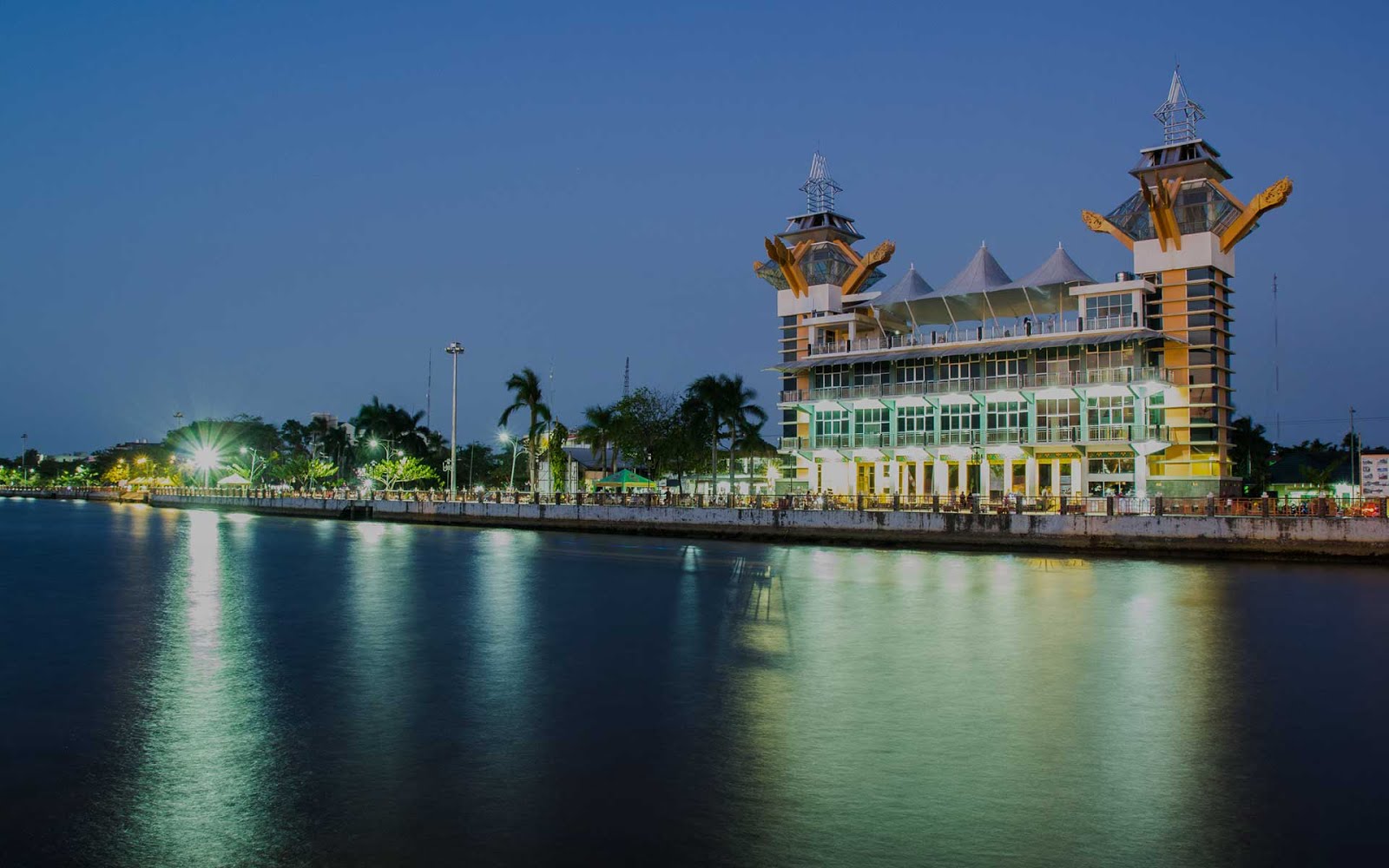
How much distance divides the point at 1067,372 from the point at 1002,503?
1989cm

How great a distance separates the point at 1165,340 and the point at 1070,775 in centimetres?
6005

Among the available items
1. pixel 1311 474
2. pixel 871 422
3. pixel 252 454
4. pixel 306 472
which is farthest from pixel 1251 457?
pixel 252 454

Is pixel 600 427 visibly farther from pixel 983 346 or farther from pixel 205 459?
pixel 205 459

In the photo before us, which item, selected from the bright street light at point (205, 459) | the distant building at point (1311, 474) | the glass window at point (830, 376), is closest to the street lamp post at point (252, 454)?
the bright street light at point (205, 459)

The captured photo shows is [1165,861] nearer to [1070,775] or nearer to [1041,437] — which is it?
[1070,775]

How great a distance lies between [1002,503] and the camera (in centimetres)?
4625

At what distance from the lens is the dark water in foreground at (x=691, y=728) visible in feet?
26.6

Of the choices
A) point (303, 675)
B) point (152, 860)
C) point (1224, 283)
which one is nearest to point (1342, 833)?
point (152, 860)

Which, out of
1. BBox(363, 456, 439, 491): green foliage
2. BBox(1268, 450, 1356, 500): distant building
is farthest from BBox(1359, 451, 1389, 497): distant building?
BBox(363, 456, 439, 491): green foliage

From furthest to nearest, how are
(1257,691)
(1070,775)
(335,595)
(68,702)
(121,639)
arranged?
(335,595), (121,639), (1257,691), (68,702), (1070,775)

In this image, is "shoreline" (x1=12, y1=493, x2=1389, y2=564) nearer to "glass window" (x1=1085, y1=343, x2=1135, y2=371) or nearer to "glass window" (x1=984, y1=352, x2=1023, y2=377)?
"glass window" (x1=984, y1=352, x2=1023, y2=377)

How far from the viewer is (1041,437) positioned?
63625mm

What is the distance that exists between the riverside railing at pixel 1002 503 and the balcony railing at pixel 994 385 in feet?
39.9

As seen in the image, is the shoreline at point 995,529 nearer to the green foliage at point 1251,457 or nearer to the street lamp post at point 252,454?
the green foliage at point 1251,457
